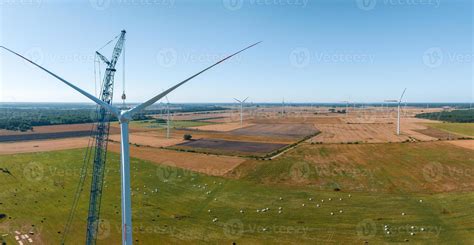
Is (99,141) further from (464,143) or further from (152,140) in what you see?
(464,143)

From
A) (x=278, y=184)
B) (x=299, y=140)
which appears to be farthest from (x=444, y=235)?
(x=299, y=140)

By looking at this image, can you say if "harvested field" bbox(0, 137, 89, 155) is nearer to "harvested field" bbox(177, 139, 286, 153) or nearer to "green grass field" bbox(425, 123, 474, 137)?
"harvested field" bbox(177, 139, 286, 153)

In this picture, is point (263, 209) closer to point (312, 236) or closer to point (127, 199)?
point (312, 236)

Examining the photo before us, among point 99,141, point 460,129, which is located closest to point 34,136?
point 99,141

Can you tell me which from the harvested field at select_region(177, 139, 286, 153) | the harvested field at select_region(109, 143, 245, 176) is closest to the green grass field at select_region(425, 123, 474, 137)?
the harvested field at select_region(177, 139, 286, 153)

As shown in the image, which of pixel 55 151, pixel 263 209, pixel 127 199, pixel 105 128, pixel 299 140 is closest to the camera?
pixel 127 199

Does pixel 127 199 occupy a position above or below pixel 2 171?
above

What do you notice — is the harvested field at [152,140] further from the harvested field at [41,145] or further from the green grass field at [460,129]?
the green grass field at [460,129]
